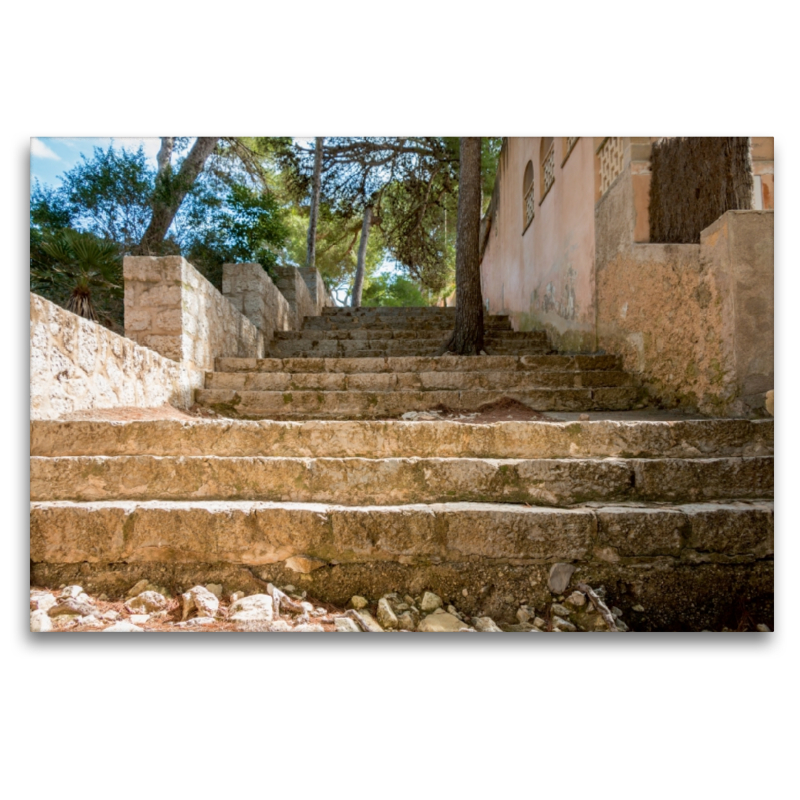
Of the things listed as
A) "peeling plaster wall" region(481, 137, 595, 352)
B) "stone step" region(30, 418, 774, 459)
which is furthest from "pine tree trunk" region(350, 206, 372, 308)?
"stone step" region(30, 418, 774, 459)

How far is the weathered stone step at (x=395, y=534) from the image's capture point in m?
2.01

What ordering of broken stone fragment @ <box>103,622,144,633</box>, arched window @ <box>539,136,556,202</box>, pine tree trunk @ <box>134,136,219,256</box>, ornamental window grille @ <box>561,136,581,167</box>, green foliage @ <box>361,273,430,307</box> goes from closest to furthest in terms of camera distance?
broken stone fragment @ <box>103,622,144,633</box>
ornamental window grille @ <box>561,136,581,167</box>
arched window @ <box>539,136,556,202</box>
pine tree trunk @ <box>134,136,219,256</box>
green foliage @ <box>361,273,430,307</box>

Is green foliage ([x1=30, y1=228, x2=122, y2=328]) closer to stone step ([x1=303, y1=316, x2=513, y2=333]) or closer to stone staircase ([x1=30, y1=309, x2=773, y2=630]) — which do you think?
stone staircase ([x1=30, y1=309, x2=773, y2=630])

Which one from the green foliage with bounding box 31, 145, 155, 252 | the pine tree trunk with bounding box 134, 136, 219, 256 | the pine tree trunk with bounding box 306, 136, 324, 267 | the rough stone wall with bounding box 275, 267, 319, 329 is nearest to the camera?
the green foliage with bounding box 31, 145, 155, 252

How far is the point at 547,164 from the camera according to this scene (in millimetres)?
6035

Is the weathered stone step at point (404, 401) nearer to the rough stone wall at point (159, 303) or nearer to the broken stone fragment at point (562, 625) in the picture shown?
the rough stone wall at point (159, 303)

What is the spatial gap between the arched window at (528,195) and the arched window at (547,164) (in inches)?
24.0

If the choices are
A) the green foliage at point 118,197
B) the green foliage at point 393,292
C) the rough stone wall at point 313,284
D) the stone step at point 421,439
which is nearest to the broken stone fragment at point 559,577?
the stone step at point 421,439

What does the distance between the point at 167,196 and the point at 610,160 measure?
572 cm

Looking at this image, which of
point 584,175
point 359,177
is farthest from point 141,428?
point 359,177

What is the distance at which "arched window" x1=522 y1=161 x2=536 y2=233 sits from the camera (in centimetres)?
694

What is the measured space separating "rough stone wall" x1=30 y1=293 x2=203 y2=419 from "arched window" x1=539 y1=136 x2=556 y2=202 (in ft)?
15.8
